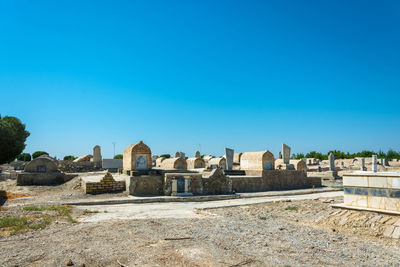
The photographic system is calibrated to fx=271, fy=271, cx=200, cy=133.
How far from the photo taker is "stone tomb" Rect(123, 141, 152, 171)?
708 inches

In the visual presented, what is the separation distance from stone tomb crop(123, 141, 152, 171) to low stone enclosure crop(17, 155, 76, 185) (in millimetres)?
6758

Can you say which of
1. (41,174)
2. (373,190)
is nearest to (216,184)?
(373,190)

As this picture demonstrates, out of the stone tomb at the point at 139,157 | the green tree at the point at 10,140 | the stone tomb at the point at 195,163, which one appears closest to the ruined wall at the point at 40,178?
the green tree at the point at 10,140

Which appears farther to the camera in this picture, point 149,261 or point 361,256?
point 361,256

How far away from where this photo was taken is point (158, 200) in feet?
49.1

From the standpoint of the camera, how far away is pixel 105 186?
55.2 feet

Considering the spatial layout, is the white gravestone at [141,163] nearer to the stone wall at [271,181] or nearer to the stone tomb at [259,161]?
the stone wall at [271,181]

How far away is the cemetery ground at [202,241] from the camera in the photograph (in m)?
5.23

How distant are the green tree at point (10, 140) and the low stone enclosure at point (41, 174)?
1458 mm

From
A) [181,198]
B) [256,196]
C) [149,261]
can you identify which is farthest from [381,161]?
[149,261]

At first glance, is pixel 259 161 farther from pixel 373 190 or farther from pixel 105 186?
pixel 373 190

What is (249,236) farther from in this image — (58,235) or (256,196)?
(256,196)

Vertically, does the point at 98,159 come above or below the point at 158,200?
above

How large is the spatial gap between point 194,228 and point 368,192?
5.71 meters
